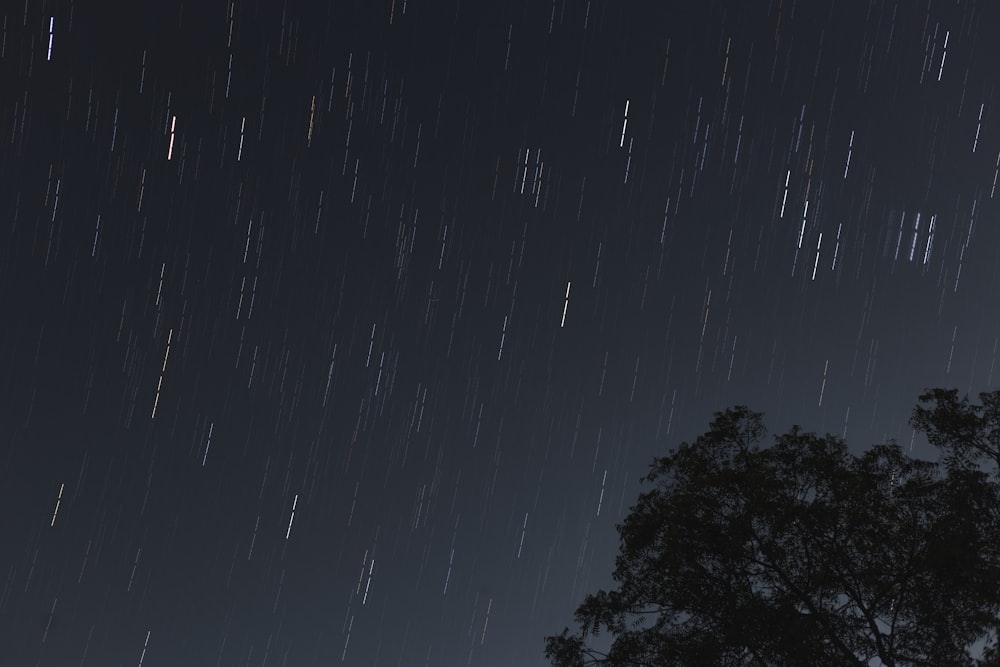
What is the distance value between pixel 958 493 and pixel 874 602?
2.57 m

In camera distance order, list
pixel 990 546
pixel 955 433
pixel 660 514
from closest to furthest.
Result: pixel 990 546 < pixel 955 433 < pixel 660 514

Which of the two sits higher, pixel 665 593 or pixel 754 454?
pixel 754 454

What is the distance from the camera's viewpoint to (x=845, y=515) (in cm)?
1692

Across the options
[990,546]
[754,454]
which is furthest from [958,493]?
[754,454]

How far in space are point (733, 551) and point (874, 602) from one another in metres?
2.69

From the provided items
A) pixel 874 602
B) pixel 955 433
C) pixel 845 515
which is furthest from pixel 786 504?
pixel 955 433

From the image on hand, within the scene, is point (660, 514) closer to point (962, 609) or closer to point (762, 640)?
point (762, 640)

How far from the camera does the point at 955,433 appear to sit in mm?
16516

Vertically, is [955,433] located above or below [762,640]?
above

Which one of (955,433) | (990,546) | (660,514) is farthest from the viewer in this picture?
(660,514)

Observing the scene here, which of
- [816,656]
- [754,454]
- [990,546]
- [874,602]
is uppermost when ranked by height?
[754,454]

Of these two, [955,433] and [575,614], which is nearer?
[955,433]

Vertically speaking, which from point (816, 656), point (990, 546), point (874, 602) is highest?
point (990, 546)

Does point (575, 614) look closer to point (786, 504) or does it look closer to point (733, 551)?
point (733, 551)
